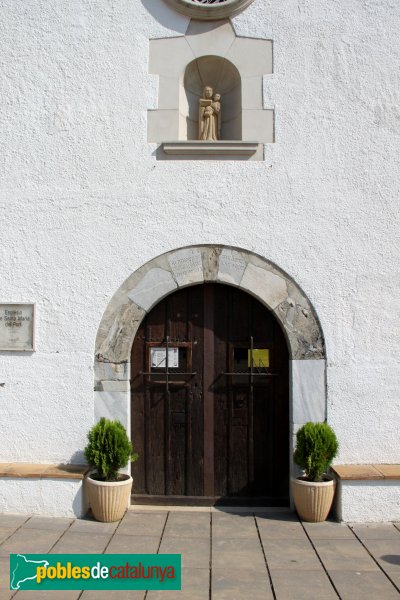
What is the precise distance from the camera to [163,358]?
228 inches

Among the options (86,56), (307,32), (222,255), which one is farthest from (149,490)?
(307,32)

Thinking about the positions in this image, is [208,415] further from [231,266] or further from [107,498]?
[231,266]


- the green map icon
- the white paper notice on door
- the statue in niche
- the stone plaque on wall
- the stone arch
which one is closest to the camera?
the green map icon

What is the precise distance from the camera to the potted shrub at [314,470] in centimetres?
523

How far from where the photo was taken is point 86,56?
228 inches

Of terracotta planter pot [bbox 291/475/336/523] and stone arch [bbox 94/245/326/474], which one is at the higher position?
stone arch [bbox 94/245/326/474]

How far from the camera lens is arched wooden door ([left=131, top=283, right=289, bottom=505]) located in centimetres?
575

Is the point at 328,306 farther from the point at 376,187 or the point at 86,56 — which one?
the point at 86,56

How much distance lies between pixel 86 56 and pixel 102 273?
2086 mm

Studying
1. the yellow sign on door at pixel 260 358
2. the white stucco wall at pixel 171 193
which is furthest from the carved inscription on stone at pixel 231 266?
the yellow sign on door at pixel 260 358

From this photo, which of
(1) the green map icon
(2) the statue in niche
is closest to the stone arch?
(2) the statue in niche

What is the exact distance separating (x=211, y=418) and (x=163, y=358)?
73 cm

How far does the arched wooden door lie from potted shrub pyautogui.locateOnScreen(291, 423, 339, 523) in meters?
0.43

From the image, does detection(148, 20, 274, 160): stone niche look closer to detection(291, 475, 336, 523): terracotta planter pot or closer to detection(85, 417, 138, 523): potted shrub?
detection(85, 417, 138, 523): potted shrub
